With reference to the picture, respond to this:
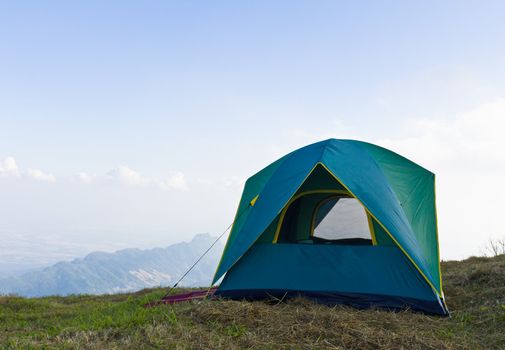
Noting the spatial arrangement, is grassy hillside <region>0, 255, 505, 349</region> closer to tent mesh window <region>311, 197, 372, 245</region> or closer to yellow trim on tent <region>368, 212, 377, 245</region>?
yellow trim on tent <region>368, 212, 377, 245</region>

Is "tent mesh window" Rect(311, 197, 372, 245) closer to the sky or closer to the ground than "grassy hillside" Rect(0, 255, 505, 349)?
closer to the sky

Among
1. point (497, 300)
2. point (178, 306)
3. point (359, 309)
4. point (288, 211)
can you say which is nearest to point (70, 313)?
point (178, 306)

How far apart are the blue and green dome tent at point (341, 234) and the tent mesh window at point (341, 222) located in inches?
0.8

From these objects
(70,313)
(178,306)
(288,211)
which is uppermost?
(288,211)

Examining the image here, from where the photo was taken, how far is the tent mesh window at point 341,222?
8289mm

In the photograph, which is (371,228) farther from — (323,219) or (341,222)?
(323,219)

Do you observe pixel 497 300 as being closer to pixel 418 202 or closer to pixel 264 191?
pixel 418 202

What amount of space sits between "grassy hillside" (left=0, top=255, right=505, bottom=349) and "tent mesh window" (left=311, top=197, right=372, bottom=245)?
179 cm

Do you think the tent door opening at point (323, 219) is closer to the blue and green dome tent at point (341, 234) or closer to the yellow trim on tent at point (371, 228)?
the blue and green dome tent at point (341, 234)

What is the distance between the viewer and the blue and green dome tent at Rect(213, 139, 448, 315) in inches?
282

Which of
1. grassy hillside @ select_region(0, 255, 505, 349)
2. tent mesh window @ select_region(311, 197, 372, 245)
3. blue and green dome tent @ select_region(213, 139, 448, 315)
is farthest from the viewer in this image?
tent mesh window @ select_region(311, 197, 372, 245)

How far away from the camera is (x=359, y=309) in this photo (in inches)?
278

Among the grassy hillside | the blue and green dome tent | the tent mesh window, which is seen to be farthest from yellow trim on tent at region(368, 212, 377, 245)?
the grassy hillside

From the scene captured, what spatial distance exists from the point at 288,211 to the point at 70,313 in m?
4.99
